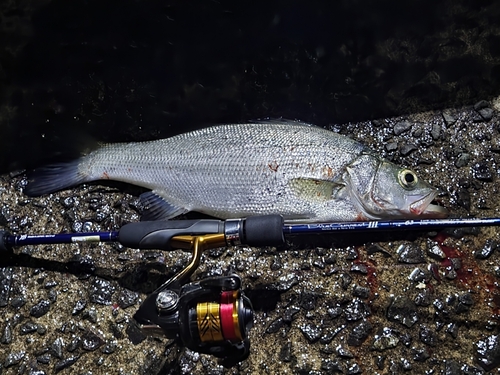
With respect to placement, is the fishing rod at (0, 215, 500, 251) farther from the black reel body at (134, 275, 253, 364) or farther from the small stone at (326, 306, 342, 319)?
the small stone at (326, 306, 342, 319)

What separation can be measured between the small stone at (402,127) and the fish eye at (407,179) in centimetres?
34

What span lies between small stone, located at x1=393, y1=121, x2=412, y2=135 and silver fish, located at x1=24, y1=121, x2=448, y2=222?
0.97 feet

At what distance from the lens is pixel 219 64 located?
2.63 meters

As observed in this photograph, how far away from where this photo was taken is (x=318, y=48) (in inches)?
103

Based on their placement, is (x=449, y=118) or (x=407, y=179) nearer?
(x=407, y=179)

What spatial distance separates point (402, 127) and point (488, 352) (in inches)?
48.0

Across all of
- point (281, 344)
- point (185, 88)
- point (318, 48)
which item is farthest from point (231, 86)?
point (281, 344)

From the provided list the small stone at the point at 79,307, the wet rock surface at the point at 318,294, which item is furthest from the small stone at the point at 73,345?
the small stone at the point at 79,307

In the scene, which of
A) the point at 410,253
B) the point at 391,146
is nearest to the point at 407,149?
the point at 391,146

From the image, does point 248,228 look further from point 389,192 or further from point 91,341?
point 91,341

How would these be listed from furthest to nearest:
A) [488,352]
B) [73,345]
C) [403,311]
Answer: [73,345] < [403,311] < [488,352]

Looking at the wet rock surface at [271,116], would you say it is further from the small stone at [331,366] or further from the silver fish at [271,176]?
the silver fish at [271,176]

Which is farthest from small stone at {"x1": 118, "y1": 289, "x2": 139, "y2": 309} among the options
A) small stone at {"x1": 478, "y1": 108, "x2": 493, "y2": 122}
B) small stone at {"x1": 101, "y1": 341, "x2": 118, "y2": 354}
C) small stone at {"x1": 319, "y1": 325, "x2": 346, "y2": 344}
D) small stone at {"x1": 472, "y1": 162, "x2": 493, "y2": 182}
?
small stone at {"x1": 478, "y1": 108, "x2": 493, "y2": 122}

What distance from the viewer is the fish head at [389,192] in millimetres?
2430
